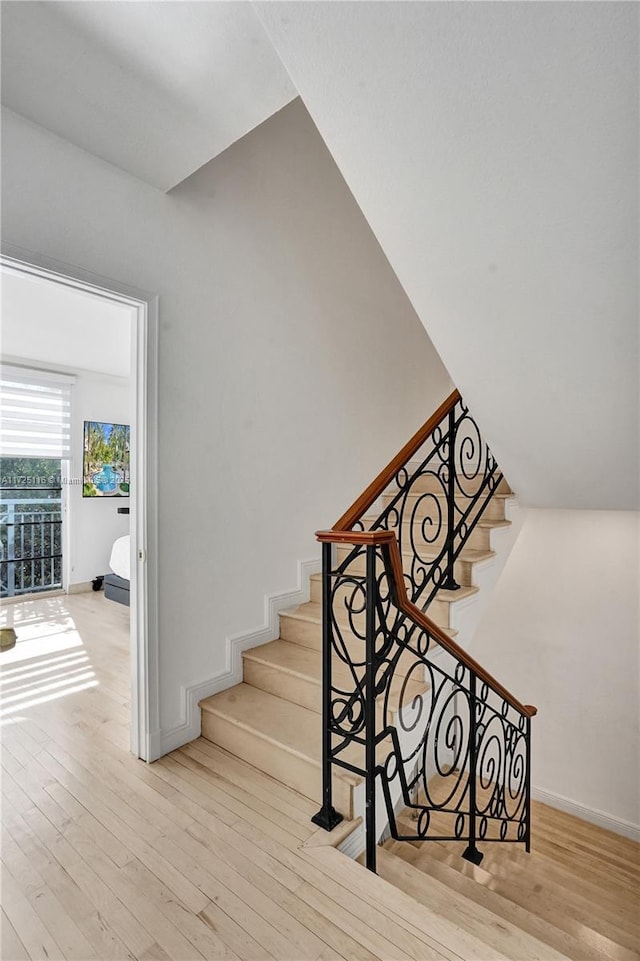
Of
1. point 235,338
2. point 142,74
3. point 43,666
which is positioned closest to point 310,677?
point 235,338

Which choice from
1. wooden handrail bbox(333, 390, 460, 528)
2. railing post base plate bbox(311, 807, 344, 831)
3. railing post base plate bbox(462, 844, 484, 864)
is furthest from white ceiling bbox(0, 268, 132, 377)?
railing post base plate bbox(462, 844, 484, 864)

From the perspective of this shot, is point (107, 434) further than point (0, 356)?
Yes

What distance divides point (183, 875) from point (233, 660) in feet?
3.95

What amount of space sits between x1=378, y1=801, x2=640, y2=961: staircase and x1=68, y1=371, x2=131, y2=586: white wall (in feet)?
16.7

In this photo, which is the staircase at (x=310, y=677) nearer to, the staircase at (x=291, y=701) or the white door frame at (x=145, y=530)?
the staircase at (x=291, y=701)

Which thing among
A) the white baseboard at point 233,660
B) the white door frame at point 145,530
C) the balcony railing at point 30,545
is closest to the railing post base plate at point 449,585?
the white baseboard at point 233,660

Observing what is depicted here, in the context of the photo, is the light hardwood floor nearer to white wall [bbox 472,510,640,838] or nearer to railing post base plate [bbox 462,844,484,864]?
railing post base plate [bbox 462,844,484,864]

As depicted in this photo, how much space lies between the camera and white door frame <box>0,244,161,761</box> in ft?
8.04

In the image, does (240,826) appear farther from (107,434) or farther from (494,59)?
(107,434)

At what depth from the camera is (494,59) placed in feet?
4.50

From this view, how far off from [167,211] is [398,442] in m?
2.69

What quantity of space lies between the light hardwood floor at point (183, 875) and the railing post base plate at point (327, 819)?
0.12 ft

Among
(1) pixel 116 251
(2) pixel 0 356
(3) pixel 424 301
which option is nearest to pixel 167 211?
(1) pixel 116 251

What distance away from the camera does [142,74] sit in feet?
6.01
